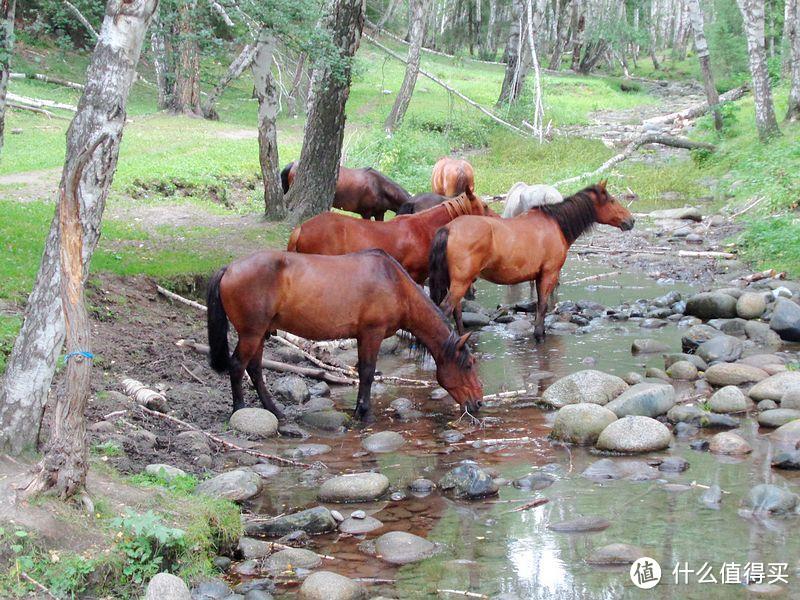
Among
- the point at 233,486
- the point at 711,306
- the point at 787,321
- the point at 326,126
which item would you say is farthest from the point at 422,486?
the point at 326,126

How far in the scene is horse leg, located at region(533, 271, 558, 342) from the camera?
12711 millimetres

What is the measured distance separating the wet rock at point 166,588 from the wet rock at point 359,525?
162cm

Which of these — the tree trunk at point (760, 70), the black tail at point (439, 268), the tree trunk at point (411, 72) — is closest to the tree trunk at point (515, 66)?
the tree trunk at point (411, 72)

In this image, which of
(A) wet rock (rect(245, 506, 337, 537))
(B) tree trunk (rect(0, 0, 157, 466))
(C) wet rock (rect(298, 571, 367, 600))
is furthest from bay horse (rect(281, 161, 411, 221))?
(C) wet rock (rect(298, 571, 367, 600))

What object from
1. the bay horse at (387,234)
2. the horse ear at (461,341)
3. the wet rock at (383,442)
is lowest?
the wet rock at (383,442)

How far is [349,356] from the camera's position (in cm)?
1208

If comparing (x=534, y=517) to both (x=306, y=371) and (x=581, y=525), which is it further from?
(x=306, y=371)

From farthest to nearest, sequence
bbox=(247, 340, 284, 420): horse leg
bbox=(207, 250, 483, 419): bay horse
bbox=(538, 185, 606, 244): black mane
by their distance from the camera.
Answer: bbox=(538, 185, 606, 244): black mane, bbox=(247, 340, 284, 420): horse leg, bbox=(207, 250, 483, 419): bay horse

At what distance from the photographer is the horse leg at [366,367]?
940cm

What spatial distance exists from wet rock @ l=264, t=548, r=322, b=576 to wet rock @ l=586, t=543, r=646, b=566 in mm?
1874

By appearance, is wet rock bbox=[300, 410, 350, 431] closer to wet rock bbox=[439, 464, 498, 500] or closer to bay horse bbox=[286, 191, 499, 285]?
wet rock bbox=[439, 464, 498, 500]

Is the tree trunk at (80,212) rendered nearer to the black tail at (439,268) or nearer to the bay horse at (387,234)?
the bay horse at (387,234)

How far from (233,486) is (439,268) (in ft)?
18.6

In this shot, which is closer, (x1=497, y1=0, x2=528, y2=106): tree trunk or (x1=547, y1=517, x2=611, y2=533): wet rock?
(x1=547, y1=517, x2=611, y2=533): wet rock
